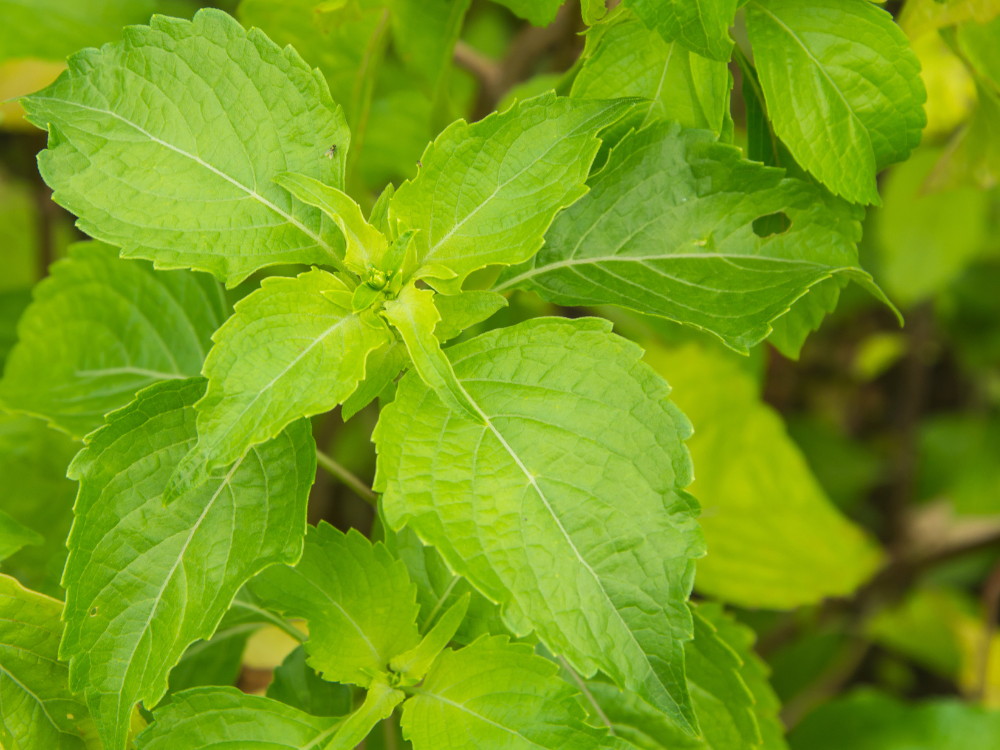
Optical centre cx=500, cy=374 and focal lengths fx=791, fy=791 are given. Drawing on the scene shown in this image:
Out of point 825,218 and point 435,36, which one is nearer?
point 825,218

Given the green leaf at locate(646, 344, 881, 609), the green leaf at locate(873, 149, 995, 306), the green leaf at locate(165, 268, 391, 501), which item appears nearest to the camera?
the green leaf at locate(165, 268, 391, 501)

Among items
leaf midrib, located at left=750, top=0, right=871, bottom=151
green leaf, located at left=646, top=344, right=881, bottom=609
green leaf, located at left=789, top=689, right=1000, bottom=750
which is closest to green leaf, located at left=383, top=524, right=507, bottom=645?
leaf midrib, located at left=750, top=0, right=871, bottom=151

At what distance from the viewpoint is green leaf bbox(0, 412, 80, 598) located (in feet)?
3.14

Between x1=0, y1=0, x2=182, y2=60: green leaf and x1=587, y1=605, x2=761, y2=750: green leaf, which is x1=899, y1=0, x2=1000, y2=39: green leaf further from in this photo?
x1=0, y1=0, x2=182, y2=60: green leaf

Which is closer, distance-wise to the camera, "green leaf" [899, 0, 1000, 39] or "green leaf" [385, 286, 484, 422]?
"green leaf" [385, 286, 484, 422]

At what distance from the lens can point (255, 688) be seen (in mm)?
1064

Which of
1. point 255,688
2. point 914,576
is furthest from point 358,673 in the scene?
point 914,576

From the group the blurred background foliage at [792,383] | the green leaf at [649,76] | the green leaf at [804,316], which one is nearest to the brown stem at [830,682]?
the blurred background foliage at [792,383]

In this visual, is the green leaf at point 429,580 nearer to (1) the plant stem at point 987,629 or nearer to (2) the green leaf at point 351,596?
(2) the green leaf at point 351,596

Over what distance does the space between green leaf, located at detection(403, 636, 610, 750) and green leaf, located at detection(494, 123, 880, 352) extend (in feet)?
1.04

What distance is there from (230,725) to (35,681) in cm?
18

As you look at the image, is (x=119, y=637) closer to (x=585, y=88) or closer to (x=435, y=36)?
(x=585, y=88)

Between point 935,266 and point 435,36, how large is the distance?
1.15 m

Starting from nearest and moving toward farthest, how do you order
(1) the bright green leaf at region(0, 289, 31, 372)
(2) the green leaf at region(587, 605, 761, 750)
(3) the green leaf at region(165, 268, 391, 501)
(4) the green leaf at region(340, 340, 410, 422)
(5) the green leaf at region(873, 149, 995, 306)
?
(3) the green leaf at region(165, 268, 391, 501), (4) the green leaf at region(340, 340, 410, 422), (2) the green leaf at region(587, 605, 761, 750), (1) the bright green leaf at region(0, 289, 31, 372), (5) the green leaf at region(873, 149, 995, 306)
